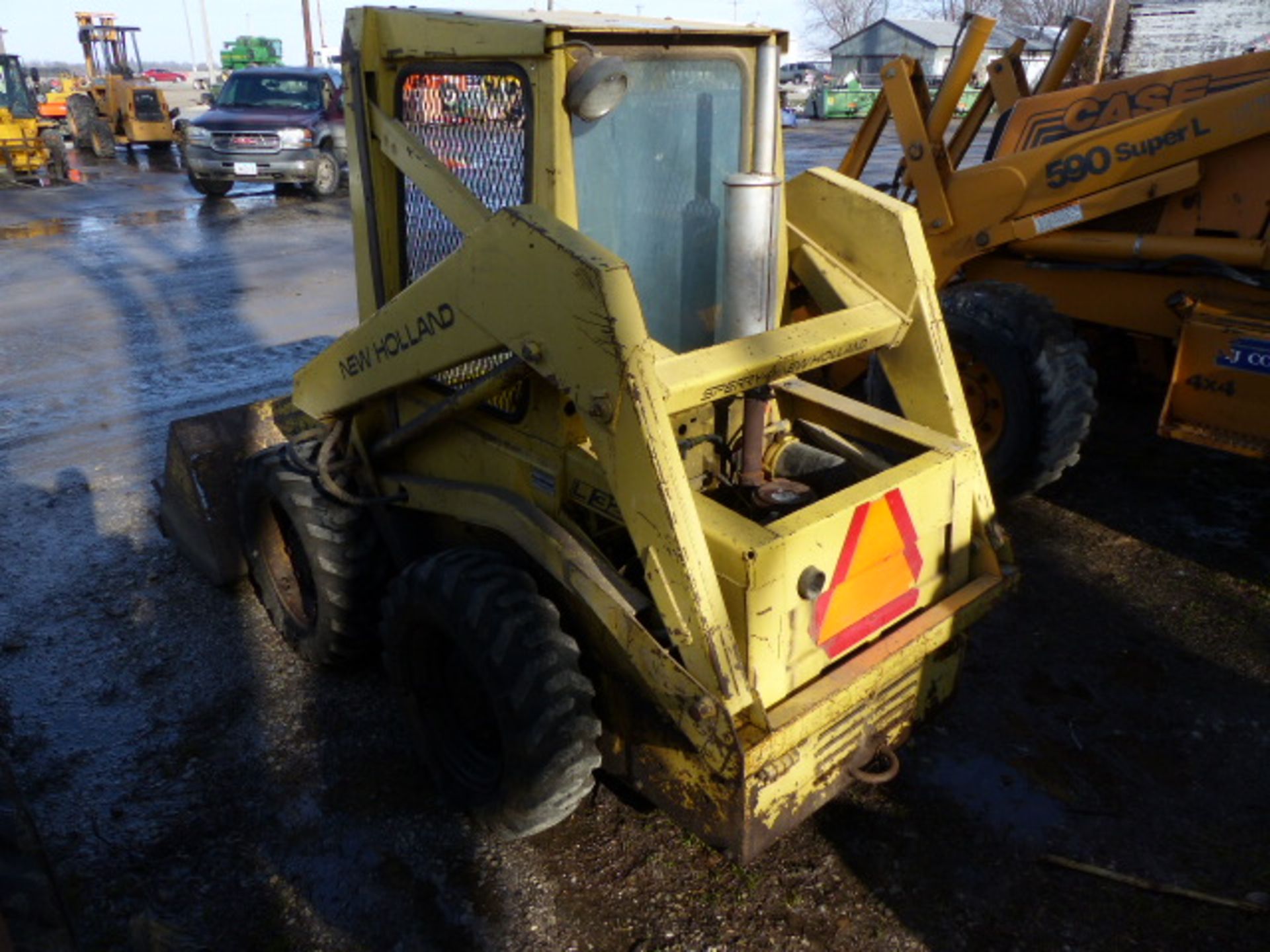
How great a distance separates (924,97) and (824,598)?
4.11 meters

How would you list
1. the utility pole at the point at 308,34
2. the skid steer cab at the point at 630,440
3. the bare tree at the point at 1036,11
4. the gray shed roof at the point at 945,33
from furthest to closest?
the bare tree at the point at 1036,11
the gray shed roof at the point at 945,33
the utility pole at the point at 308,34
the skid steer cab at the point at 630,440

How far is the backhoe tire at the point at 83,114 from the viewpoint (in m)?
22.7

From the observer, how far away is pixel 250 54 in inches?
1783

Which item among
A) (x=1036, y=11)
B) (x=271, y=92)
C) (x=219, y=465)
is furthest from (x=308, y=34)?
(x=1036, y=11)

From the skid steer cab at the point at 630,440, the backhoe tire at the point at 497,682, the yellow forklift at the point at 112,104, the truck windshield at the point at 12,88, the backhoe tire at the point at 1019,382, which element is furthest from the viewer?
the yellow forklift at the point at 112,104

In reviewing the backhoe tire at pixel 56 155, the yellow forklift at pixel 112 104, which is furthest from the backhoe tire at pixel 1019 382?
the yellow forklift at pixel 112 104

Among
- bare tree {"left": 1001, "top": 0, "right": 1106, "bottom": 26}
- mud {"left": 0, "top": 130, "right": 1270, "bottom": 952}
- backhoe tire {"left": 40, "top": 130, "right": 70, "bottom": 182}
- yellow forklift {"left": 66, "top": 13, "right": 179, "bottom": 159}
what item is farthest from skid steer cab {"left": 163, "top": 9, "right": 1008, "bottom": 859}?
bare tree {"left": 1001, "top": 0, "right": 1106, "bottom": 26}

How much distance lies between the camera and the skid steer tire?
3605 millimetres

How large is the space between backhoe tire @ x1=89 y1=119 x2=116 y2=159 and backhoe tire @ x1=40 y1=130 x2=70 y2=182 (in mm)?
4104

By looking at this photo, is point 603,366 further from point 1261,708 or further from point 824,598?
point 1261,708

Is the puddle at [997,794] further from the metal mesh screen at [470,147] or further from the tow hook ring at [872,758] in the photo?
the metal mesh screen at [470,147]

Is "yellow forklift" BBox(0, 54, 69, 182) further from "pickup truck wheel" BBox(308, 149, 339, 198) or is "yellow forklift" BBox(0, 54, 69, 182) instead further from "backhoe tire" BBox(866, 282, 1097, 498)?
"backhoe tire" BBox(866, 282, 1097, 498)

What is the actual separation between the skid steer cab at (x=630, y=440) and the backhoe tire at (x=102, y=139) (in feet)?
75.0

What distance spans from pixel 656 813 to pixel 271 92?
15.8 m
